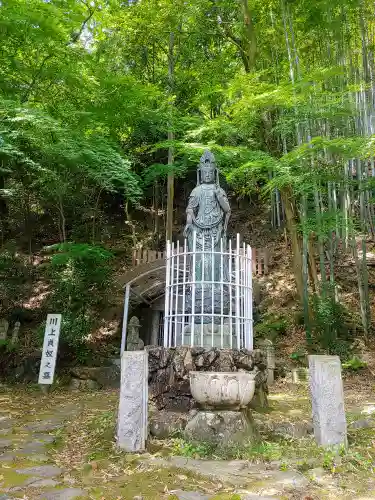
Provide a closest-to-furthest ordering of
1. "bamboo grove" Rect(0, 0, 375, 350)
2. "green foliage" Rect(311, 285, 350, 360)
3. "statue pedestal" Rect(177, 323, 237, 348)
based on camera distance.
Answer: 1. "statue pedestal" Rect(177, 323, 237, 348)
2. "bamboo grove" Rect(0, 0, 375, 350)
3. "green foliage" Rect(311, 285, 350, 360)

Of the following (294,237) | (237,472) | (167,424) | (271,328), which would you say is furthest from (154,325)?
(237,472)

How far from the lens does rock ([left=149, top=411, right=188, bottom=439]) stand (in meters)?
3.95

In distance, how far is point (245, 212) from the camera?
16688 mm

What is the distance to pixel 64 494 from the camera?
2.64 m

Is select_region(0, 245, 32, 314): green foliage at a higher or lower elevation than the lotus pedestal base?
higher

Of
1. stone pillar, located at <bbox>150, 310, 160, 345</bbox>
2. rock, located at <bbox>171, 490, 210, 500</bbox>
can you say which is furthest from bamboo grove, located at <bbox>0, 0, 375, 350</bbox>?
rock, located at <bbox>171, 490, 210, 500</bbox>

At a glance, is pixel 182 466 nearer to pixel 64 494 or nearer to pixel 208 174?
pixel 64 494

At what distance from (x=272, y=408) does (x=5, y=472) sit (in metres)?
3.39

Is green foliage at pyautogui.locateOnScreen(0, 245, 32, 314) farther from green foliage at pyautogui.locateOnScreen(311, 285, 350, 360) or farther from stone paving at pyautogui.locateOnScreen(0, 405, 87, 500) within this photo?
green foliage at pyautogui.locateOnScreen(311, 285, 350, 360)

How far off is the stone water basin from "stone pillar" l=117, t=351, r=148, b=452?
502mm

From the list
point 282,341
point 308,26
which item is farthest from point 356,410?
point 308,26

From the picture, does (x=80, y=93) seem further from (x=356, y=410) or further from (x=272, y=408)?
(x=356, y=410)

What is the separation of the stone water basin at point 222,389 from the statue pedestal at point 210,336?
86 centimetres

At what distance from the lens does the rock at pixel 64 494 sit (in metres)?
2.58
